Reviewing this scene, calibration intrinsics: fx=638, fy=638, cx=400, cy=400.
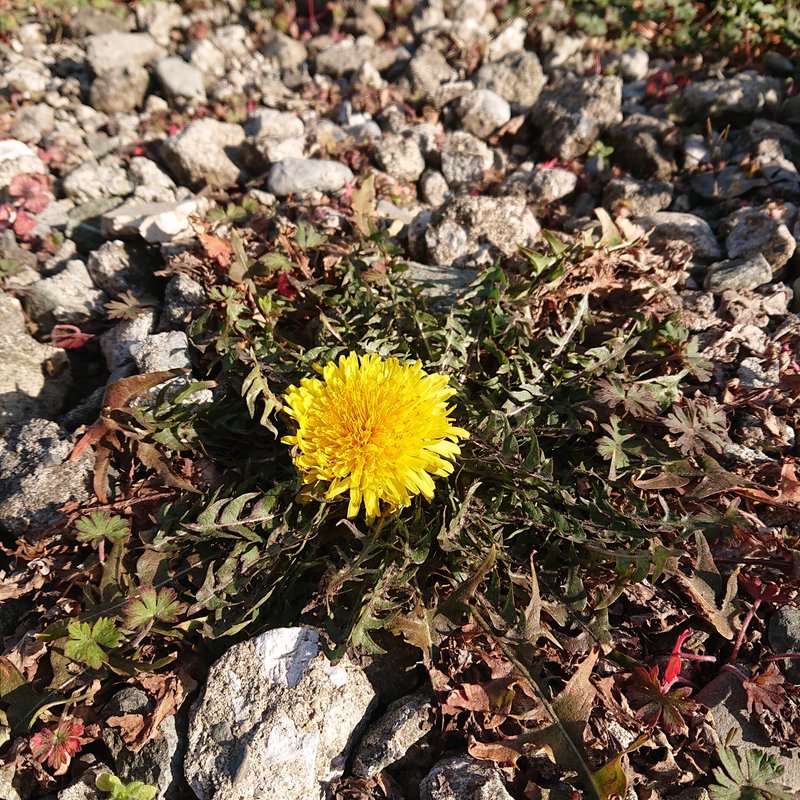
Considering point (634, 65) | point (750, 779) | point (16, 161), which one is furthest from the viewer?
point (634, 65)

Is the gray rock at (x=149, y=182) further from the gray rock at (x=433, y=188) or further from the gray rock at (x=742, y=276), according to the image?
the gray rock at (x=742, y=276)

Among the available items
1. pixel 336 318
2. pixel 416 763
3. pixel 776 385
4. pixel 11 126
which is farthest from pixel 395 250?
pixel 11 126

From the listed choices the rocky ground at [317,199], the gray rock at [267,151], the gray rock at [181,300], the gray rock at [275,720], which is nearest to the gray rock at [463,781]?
the rocky ground at [317,199]

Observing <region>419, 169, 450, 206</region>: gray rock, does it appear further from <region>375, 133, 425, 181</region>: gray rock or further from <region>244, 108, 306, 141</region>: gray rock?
<region>244, 108, 306, 141</region>: gray rock

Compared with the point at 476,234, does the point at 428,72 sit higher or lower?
higher

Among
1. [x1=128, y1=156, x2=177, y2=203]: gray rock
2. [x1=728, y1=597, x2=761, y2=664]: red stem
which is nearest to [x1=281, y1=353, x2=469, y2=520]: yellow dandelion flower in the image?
[x1=728, y1=597, x2=761, y2=664]: red stem

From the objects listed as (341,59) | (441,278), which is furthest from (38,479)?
(341,59)

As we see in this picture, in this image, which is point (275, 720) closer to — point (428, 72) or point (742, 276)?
point (742, 276)
